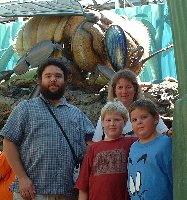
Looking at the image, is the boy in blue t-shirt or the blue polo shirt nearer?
the boy in blue t-shirt

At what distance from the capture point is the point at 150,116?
2.41 meters

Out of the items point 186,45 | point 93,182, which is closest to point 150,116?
point 93,182

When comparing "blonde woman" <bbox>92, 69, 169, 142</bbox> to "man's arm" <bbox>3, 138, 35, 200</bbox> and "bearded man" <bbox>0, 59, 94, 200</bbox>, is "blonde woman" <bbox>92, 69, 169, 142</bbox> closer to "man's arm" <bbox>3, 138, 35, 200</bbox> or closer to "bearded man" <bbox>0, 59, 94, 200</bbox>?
"bearded man" <bbox>0, 59, 94, 200</bbox>

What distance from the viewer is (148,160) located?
2.30m

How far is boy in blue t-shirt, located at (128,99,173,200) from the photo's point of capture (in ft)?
7.44

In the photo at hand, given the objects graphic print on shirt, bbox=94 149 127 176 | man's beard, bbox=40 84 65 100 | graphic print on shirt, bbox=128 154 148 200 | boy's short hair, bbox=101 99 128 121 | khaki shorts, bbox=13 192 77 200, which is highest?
man's beard, bbox=40 84 65 100

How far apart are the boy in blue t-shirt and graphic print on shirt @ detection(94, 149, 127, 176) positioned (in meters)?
0.11

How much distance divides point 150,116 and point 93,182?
463mm

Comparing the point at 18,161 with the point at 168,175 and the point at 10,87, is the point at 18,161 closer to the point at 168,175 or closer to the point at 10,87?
the point at 168,175

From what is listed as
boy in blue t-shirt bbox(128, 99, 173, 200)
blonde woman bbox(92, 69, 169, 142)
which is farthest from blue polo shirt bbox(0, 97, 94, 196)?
boy in blue t-shirt bbox(128, 99, 173, 200)

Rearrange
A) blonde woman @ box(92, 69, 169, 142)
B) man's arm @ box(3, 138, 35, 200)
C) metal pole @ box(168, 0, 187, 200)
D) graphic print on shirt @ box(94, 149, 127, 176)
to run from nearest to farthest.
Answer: metal pole @ box(168, 0, 187, 200) < graphic print on shirt @ box(94, 149, 127, 176) < man's arm @ box(3, 138, 35, 200) < blonde woman @ box(92, 69, 169, 142)

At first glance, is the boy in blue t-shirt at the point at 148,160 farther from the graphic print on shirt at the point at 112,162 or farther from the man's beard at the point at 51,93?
the man's beard at the point at 51,93

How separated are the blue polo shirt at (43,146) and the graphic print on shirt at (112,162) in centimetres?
23

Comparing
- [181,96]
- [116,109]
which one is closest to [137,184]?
[116,109]
